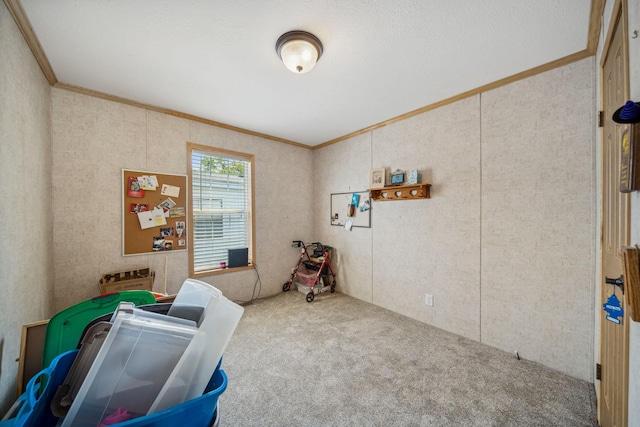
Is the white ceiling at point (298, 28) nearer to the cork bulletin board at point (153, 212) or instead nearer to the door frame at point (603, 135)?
the door frame at point (603, 135)

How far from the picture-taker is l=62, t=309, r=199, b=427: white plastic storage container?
0.63 meters

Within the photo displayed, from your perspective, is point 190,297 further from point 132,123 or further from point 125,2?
point 132,123

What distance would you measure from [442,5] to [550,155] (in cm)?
150

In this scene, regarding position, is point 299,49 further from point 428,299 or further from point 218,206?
point 428,299

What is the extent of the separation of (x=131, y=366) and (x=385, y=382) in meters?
1.86

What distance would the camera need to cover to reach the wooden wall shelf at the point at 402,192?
2.82 m

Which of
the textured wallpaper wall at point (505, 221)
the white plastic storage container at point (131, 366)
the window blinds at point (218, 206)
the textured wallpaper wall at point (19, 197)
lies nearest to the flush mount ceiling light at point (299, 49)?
the textured wallpaper wall at point (19, 197)

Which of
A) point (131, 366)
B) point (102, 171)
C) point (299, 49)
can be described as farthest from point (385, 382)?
point (102, 171)

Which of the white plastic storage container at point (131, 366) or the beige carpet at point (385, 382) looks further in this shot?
the beige carpet at point (385, 382)

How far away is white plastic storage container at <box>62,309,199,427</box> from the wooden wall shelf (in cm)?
268

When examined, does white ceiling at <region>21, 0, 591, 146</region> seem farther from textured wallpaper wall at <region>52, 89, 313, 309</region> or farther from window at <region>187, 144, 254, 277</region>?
window at <region>187, 144, 254, 277</region>

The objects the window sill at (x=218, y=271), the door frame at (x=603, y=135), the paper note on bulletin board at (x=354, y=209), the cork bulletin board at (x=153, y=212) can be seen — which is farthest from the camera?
the paper note on bulletin board at (x=354, y=209)

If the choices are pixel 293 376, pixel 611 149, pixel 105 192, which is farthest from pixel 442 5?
pixel 105 192

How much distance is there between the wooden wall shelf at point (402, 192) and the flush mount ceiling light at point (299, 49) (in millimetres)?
1726
